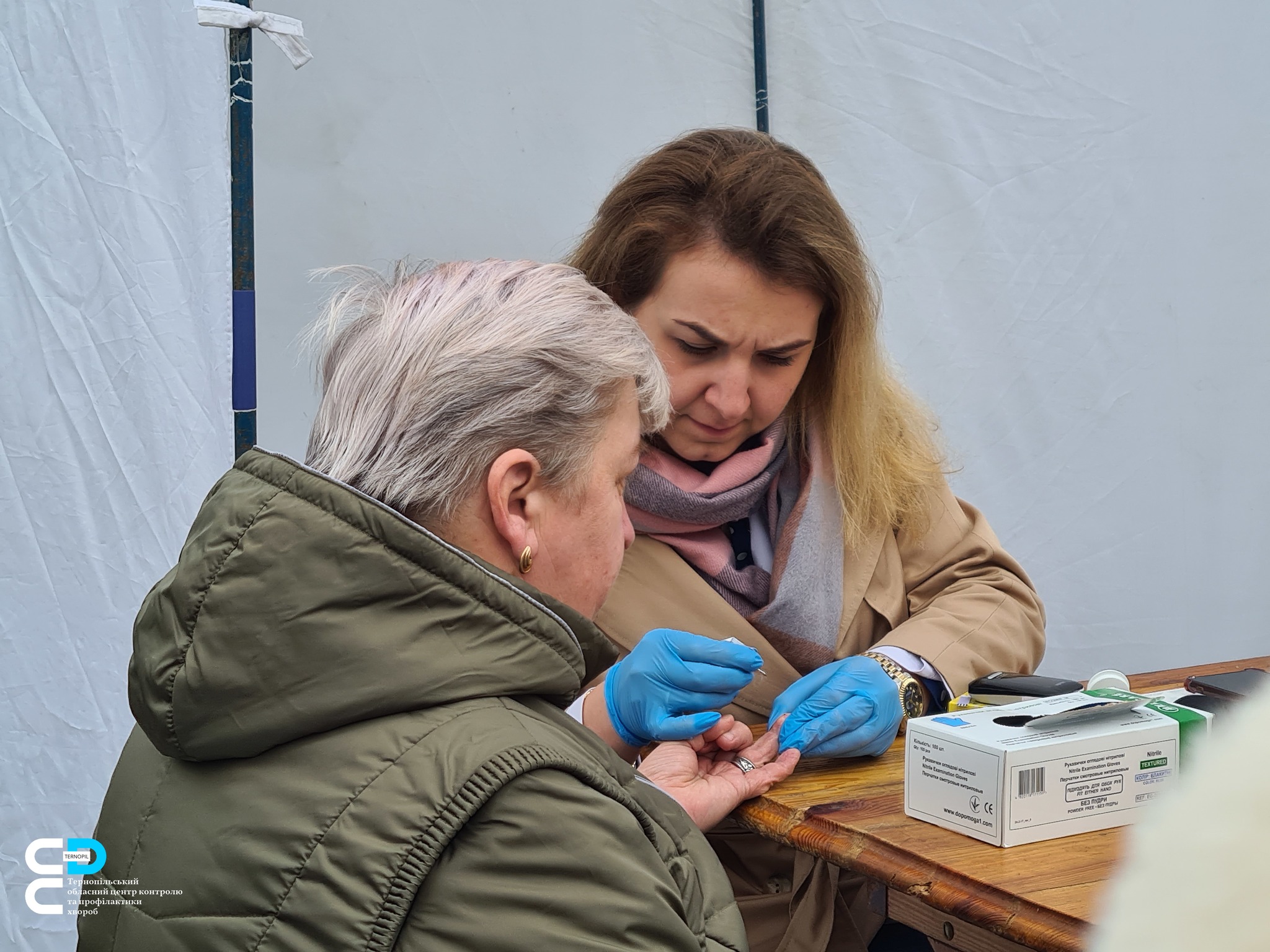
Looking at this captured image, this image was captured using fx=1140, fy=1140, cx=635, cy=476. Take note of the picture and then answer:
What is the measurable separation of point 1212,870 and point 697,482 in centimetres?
145

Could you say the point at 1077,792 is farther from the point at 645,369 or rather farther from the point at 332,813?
the point at 332,813

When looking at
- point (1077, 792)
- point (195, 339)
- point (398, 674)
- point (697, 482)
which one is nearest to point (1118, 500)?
point (697, 482)

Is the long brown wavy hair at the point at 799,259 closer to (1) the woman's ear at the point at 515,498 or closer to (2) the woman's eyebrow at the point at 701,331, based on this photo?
(2) the woman's eyebrow at the point at 701,331

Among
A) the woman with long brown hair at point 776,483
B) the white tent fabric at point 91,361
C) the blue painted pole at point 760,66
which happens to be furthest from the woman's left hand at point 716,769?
the blue painted pole at point 760,66

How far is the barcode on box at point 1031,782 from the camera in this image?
0.98 meters

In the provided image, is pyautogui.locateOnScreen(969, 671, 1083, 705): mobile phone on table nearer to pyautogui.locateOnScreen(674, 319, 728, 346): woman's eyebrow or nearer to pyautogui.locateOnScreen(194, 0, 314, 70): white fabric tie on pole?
pyautogui.locateOnScreen(674, 319, 728, 346): woman's eyebrow

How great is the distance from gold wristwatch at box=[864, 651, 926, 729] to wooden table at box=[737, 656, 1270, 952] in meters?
0.17

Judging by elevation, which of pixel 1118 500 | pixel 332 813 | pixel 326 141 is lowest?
pixel 1118 500

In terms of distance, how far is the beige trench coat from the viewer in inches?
56.5

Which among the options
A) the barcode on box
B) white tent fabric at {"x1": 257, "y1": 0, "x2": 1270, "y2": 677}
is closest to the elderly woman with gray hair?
the barcode on box

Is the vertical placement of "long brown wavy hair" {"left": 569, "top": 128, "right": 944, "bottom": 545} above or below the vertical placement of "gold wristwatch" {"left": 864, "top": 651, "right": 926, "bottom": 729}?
above

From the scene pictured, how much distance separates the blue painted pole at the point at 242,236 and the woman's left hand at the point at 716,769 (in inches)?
31.6

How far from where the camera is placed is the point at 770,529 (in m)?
1.72

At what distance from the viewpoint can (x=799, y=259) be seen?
5.17 ft
